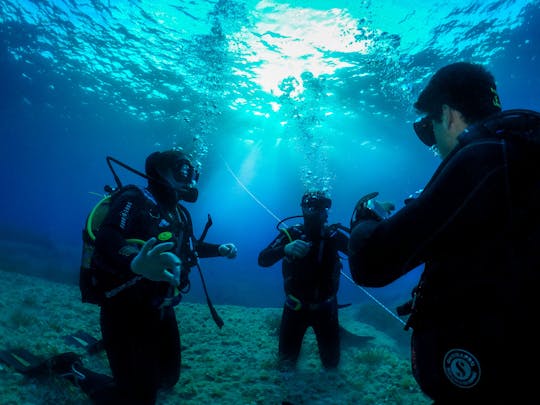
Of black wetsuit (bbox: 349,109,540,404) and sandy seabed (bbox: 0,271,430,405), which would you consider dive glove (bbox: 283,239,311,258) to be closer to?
sandy seabed (bbox: 0,271,430,405)

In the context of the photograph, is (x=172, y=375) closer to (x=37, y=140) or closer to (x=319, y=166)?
(x=319, y=166)

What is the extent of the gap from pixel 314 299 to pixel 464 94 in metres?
4.16

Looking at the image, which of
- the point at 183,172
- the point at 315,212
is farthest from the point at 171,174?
the point at 315,212

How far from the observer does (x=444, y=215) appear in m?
1.41

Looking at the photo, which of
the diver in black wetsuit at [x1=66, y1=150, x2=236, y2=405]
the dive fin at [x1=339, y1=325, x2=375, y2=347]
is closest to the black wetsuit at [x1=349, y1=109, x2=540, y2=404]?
the diver in black wetsuit at [x1=66, y1=150, x2=236, y2=405]

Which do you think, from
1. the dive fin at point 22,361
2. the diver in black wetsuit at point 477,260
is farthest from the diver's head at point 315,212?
the dive fin at point 22,361

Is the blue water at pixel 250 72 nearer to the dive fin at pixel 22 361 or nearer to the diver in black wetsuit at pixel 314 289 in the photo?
the diver in black wetsuit at pixel 314 289

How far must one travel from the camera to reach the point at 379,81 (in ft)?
59.9

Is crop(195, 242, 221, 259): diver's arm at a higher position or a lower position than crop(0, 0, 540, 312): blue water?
lower

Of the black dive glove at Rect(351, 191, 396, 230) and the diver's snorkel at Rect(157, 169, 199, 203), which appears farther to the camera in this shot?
the diver's snorkel at Rect(157, 169, 199, 203)

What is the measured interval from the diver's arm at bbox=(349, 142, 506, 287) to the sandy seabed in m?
2.19

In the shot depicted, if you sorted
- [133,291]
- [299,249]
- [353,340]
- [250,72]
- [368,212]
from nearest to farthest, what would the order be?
[368,212] < [133,291] < [299,249] < [353,340] < [250,72]

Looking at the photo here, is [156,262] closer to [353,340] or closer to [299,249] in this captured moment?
[299,249]

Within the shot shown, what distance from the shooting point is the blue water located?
43.6 feet
